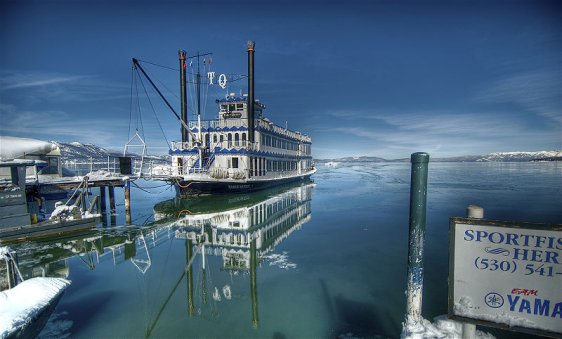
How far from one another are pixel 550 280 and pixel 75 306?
Result: 10412 mm

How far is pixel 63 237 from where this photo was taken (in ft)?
47.2

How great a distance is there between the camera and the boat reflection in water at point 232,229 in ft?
33.9

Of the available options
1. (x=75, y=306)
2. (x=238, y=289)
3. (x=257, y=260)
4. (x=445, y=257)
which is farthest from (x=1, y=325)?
(x=445, y=257)

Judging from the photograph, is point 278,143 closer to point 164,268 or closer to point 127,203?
point 127,203

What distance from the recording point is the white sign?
11.4 feet

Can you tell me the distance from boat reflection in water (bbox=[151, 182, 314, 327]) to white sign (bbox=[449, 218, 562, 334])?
16.0 ft

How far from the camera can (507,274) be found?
367cm

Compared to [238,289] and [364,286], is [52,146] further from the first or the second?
[364,286]

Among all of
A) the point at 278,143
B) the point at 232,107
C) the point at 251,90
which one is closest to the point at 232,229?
the point at 251,90

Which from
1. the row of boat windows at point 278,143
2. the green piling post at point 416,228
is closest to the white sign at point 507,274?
the green piling post at point 416,228

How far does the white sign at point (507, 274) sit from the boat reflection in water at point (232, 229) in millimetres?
4886

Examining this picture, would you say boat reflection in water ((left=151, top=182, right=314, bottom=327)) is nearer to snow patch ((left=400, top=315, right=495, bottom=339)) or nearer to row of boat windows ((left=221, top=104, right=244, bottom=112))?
snow patch ((left=400, top=315, right=495, bottom=339))

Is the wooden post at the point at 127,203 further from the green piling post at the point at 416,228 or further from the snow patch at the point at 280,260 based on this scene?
the green piling post at the point at 416,228

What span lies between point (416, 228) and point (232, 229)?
42.5 feet
